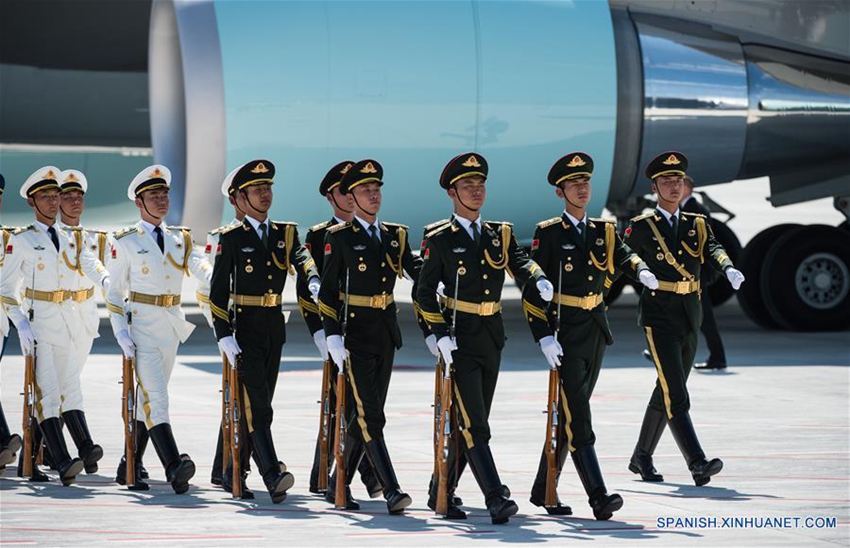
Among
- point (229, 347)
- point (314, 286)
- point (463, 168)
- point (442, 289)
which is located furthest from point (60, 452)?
point (463, 168)

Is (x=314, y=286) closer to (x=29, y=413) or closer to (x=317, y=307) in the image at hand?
(x=317, y=307)

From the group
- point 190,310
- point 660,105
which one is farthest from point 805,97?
point 190,310

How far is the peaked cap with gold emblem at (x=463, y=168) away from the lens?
9.05 meters

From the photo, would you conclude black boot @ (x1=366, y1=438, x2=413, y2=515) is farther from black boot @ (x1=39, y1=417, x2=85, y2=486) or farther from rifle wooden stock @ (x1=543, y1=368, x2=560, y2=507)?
black boot @ (x1=39, y1=417, x2=85, y2=486)

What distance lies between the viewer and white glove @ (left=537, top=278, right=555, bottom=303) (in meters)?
8.75

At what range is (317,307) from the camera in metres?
9.67

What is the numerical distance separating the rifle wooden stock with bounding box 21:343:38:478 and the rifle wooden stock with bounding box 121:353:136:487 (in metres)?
0.79

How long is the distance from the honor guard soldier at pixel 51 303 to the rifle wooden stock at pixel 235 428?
1.33m

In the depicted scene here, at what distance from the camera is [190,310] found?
22.5 meters

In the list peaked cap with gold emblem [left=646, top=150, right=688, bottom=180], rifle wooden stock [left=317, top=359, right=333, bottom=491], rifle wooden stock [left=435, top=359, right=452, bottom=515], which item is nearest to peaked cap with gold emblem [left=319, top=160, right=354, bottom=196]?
rifle wooden stock [left=317, top=359, right=333, bottom=491]

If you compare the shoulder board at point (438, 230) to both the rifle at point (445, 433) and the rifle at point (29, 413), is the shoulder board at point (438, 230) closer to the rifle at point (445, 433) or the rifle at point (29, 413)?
the rifle at point (445, 433)

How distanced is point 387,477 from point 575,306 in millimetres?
1482

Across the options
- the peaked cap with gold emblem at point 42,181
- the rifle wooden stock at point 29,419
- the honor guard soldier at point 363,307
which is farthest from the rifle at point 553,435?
the peaked cap with gold emblem at point 42,181

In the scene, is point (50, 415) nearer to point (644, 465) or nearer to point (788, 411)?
point (644, 465)
